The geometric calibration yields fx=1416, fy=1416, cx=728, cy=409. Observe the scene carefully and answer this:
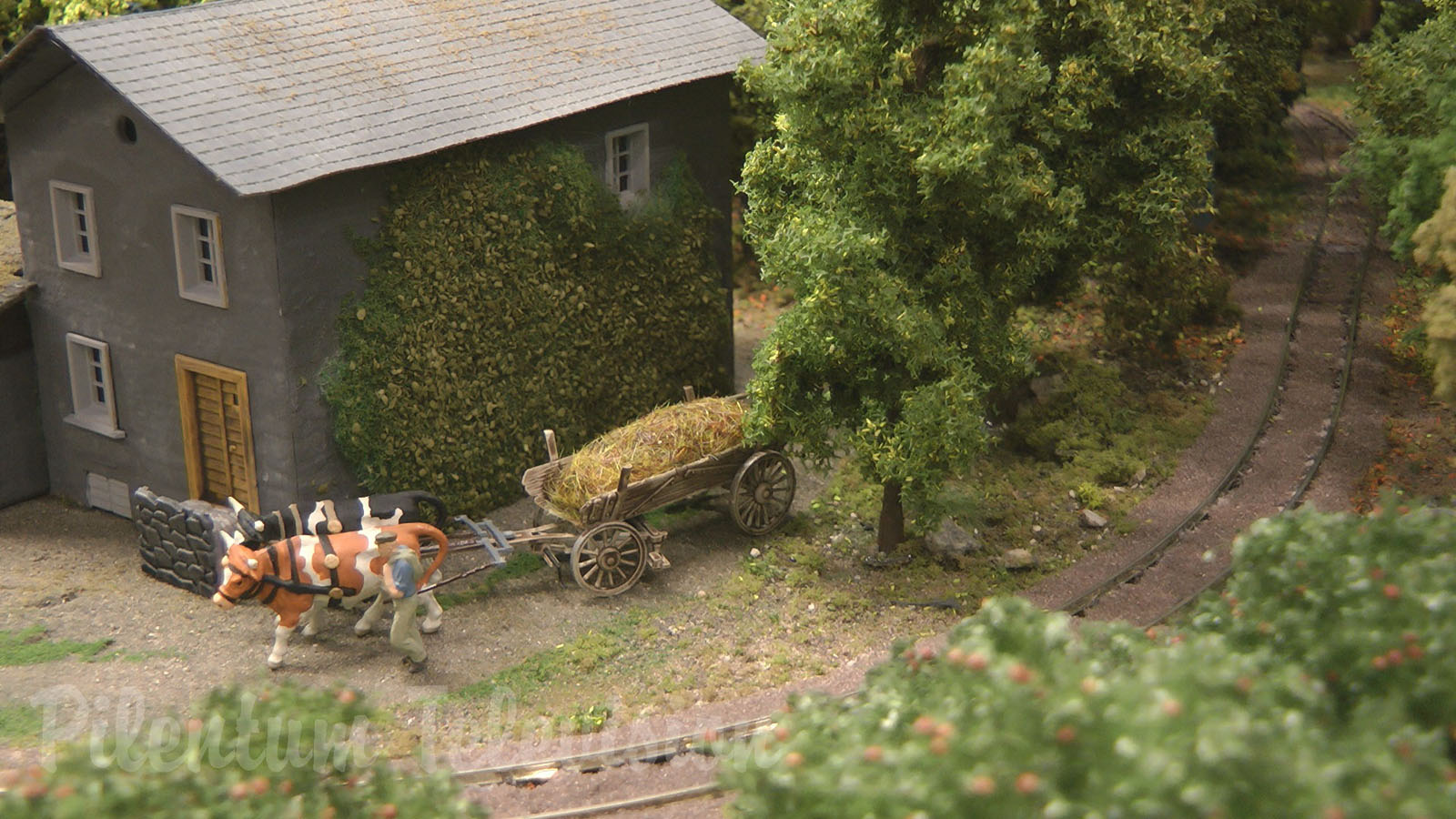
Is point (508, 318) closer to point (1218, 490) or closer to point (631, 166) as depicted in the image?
→ point (631, 166)

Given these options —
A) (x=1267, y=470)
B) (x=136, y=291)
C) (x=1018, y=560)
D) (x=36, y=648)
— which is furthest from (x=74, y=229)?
(x=1267, y=470)

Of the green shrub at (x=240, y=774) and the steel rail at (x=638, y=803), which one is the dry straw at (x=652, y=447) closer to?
the steel rail at (x=638, y=803)

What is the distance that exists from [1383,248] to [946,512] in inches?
604

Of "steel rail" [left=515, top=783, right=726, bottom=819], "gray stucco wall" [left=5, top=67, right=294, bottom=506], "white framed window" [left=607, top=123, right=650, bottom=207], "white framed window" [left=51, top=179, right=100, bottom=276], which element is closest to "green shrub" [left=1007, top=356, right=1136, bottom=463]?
"white framed window" [left=607, top=123, right=650, bottom=207]

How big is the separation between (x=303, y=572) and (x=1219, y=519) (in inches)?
511

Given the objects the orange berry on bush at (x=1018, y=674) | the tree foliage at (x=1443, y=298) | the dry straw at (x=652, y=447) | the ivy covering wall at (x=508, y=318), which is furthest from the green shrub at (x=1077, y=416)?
the orange berry on bush at (x=1018, y=674)

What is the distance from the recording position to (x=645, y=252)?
74.6ft

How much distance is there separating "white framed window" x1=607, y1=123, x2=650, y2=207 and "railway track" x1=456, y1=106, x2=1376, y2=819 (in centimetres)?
909

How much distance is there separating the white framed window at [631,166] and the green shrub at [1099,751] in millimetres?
14130

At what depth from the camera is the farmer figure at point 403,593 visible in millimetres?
16781

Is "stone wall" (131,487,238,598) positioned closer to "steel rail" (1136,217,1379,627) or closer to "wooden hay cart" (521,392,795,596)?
"wooden hay cart" (521,392,795,596)

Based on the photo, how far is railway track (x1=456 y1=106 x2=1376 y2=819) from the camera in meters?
15.2

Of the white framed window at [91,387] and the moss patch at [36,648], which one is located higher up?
the white framed window at [91,387]

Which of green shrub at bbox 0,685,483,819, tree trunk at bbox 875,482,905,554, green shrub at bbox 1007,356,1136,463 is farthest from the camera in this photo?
green shrub at bbox 1007,356,1136,463
